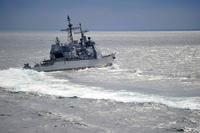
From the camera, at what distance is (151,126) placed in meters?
17.1

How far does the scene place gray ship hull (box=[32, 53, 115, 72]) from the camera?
162ft

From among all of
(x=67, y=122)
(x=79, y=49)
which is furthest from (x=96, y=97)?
(x=79, y=49)

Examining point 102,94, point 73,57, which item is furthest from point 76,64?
point 102,94

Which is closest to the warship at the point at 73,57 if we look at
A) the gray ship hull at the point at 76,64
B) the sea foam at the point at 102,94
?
the gray ship hull at the point at 76,64

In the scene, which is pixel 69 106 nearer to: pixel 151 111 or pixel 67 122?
pixel 67 122

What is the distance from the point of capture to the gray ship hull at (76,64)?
49.4m

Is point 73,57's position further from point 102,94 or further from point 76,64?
point 102,94

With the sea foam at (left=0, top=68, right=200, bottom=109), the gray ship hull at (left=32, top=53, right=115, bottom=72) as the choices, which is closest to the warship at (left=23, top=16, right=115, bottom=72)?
the gray ship hull at (left=32, top=53, right=115, bottom=72)

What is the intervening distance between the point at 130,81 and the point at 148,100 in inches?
432

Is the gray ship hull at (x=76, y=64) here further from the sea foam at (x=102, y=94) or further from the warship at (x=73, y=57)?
the sea foam at (x=102, y=94)

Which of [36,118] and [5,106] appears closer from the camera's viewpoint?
[36,118]

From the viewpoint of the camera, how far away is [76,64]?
5356 cm

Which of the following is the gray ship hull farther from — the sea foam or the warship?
the sea foam

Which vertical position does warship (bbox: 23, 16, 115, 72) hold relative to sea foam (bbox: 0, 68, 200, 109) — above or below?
above
